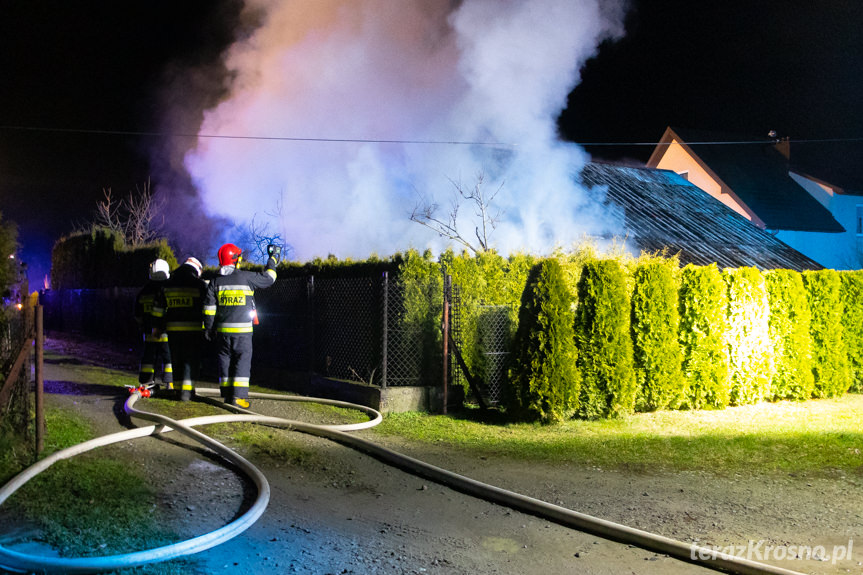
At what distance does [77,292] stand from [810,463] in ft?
75.6

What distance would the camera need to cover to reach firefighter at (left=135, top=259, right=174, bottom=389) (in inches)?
363

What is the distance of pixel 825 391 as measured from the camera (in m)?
11.7

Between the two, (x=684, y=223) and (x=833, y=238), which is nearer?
(x=684, y=223)

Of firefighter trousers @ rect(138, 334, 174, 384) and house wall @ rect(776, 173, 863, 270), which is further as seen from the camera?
house wall @ rect(776, 173, 863, 270)

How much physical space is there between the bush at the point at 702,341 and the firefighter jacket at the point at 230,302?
639cm

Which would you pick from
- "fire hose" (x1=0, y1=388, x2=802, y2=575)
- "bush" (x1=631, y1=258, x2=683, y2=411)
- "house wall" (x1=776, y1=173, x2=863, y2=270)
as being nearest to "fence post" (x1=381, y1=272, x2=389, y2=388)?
"fire hose" (x1=0, y1=388, x2=802, y2=575)

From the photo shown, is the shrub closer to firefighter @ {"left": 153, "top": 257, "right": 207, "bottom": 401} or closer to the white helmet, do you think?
firefighter @ {"left": 153, "top": 257, "right": 207, "bottom": 401}

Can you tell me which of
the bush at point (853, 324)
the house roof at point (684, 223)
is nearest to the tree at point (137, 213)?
the house roof at point (684, 223)

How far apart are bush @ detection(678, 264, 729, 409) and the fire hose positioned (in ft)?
18.9

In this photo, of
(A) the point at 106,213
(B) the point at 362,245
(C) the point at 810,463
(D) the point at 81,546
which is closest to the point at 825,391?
(C) the point at 810,463

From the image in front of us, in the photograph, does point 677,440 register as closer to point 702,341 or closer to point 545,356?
point 545,356

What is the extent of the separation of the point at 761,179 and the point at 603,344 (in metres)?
24.3

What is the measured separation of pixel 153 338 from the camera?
30.4 ft

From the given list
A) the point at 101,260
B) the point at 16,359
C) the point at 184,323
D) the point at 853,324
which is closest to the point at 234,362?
the point at 184,323
